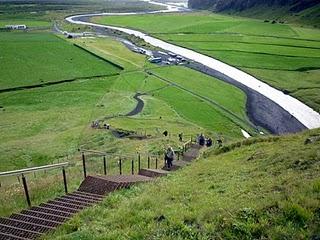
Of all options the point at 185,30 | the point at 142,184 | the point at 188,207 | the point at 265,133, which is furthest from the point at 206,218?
the point at 185,30

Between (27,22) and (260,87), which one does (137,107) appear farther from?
(27,22)

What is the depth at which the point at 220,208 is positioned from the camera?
40.1 ft

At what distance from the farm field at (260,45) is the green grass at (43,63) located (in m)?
30.4

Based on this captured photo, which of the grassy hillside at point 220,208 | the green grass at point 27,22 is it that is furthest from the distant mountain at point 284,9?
the grassy hillside at point 220,208

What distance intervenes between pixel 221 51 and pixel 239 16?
309 feet

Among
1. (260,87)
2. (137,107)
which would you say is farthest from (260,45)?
(137,107)

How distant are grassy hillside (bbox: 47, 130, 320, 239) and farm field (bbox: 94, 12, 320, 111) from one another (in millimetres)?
47877

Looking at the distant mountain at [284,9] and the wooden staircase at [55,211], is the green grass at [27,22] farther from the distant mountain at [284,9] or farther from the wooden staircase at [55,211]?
the wooden staircase at [55,211]

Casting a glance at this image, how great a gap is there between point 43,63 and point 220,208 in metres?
77.5

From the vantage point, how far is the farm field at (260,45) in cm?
7338

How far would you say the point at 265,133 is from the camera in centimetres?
5147

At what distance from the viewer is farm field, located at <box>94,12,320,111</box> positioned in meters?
73.4

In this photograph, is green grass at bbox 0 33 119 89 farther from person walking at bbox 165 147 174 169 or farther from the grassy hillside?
the grassy hillside

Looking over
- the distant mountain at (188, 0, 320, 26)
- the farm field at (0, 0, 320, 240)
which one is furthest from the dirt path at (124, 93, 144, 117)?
the distant mountain at (188, 0, 320, 26)
